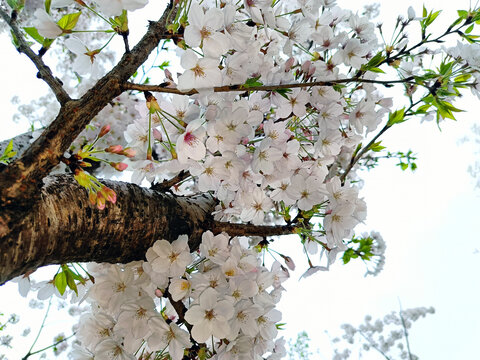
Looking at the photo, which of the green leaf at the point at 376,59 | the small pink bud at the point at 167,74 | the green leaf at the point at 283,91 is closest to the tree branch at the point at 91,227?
the small pink bud at the point at 167,74

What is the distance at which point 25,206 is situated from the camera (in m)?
0.69

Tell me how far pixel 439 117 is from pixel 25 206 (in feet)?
3.40

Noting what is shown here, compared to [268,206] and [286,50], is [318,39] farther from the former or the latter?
[268,206]

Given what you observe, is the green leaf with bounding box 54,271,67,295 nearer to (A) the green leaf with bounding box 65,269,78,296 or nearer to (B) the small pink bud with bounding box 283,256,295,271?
(A) the green leaf with bounding box 65,269,78,296

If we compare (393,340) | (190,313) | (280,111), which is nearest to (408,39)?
(280,111)

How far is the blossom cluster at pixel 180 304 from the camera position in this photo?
2.88 feet

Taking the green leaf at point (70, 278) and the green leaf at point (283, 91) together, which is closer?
the green leaf at point (283, 91)

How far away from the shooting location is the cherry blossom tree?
734 millimetres

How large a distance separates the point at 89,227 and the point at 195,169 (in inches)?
10.1

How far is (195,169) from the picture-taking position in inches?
35.1

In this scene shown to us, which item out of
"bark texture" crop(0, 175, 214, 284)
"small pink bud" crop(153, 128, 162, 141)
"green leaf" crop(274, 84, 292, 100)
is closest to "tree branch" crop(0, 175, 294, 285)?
"bark texture" crop(0, 175, 214, 284)

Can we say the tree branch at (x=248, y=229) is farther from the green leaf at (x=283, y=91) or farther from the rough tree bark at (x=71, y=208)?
the green leaf at (x=283, y=91)

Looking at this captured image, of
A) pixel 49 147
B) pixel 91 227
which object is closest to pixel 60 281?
pixel 91 227

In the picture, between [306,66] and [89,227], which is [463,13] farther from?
[89,227]
